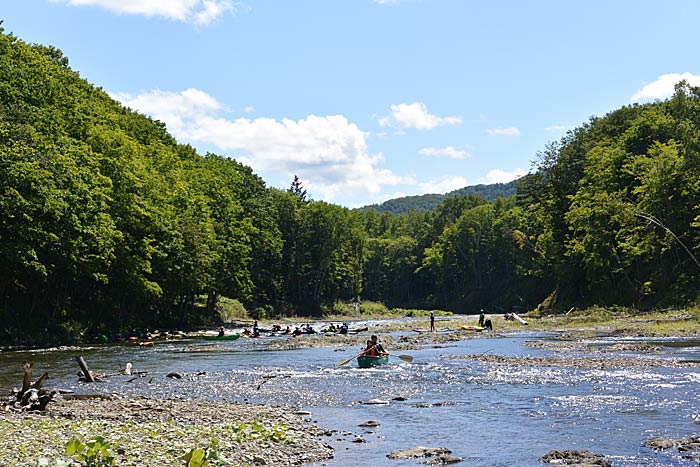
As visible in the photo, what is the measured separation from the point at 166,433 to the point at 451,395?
11.6 meters

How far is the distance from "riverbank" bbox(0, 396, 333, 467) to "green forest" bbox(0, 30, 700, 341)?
25.8 metres

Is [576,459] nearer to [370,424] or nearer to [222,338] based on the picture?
[370,424]

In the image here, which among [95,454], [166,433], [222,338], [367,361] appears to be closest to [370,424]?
[166,433]

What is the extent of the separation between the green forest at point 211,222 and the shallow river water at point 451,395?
10400 millimetres

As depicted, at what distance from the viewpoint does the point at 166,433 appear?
1547 centimetres

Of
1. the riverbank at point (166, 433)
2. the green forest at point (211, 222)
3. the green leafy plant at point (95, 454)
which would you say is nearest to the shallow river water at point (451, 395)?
the riverbank at point (166, 433)

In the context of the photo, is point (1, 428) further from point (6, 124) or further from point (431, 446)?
point (6, 124)

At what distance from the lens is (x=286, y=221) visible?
375 feet

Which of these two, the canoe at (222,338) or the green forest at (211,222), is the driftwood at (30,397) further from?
the canoe at (222,338)

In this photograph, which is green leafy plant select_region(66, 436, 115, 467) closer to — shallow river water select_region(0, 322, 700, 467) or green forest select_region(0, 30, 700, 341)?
shallow river water select_region(0, 322, 700, 467)

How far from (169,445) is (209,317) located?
6626 cm

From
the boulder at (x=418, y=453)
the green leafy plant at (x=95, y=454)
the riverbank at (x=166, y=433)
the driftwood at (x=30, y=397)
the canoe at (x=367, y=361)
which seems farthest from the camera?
the canoe at (x=367, y=361)

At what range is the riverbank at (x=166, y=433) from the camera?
13.3 metres

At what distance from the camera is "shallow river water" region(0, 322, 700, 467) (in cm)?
1639
